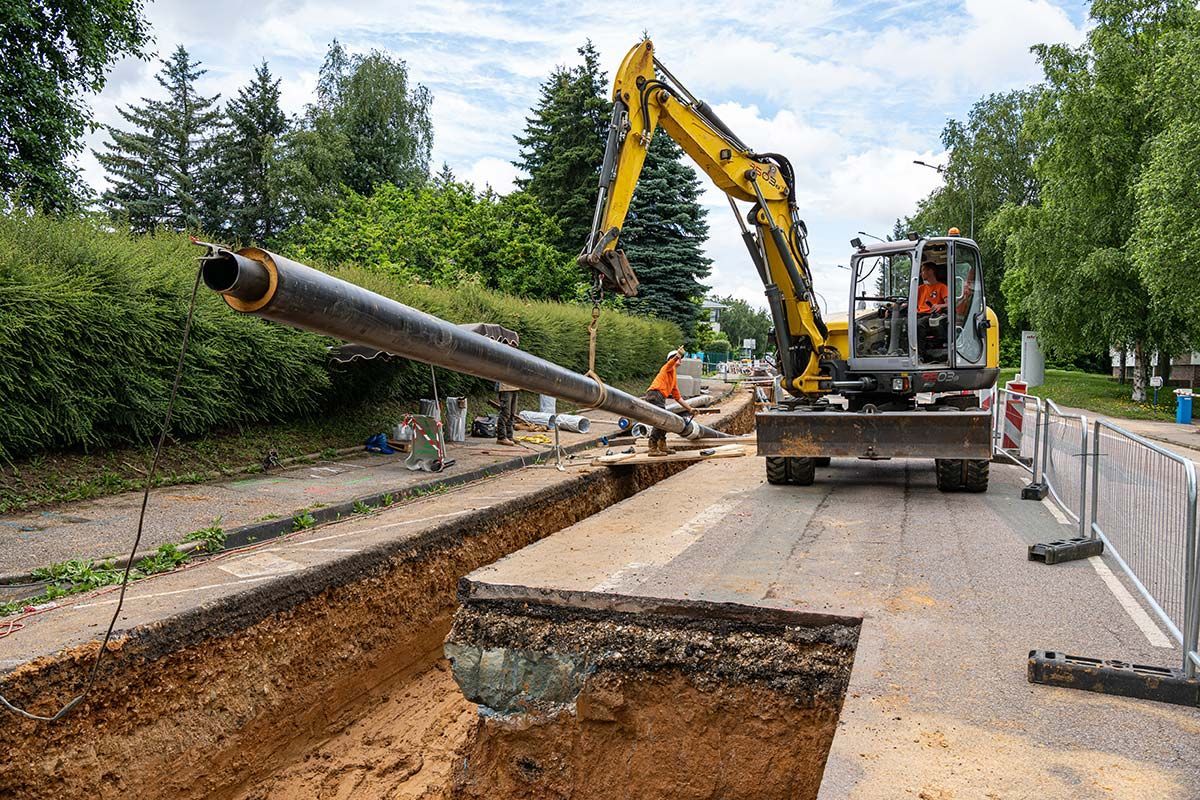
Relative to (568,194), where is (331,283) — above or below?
below

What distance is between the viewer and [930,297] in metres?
9.34

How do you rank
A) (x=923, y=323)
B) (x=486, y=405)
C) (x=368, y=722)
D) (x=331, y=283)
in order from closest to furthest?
(x=331, y=283) → (x=368, y=722) → (x=923, y=323) → (x=486, y=405)

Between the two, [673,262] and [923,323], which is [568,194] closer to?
[673,262]

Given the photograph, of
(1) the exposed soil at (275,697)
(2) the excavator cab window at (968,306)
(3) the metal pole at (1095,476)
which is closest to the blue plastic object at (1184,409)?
(2) the excavator cab window at (968,306)

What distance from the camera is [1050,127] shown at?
30.5m

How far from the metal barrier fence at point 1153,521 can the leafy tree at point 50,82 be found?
54.1 ft

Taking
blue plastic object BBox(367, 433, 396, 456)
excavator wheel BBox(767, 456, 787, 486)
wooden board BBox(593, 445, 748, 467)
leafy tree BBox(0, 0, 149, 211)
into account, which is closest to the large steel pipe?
excavator wheel BBox(767, 456, 787, 486)

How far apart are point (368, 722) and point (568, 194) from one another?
1205 inches

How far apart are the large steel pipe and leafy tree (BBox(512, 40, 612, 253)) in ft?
96.7

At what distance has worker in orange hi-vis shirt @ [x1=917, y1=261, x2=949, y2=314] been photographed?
9.27 metres

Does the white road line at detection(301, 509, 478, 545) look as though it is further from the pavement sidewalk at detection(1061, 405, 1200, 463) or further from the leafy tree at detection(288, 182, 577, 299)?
the leafy tree at detection(288, 182, 577, 299)

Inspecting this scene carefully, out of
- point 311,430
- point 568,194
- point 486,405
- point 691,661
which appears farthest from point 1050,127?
point 691,661

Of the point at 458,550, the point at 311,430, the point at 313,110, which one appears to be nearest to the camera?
the point at 458,550

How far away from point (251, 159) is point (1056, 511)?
Result: 4447 cm
